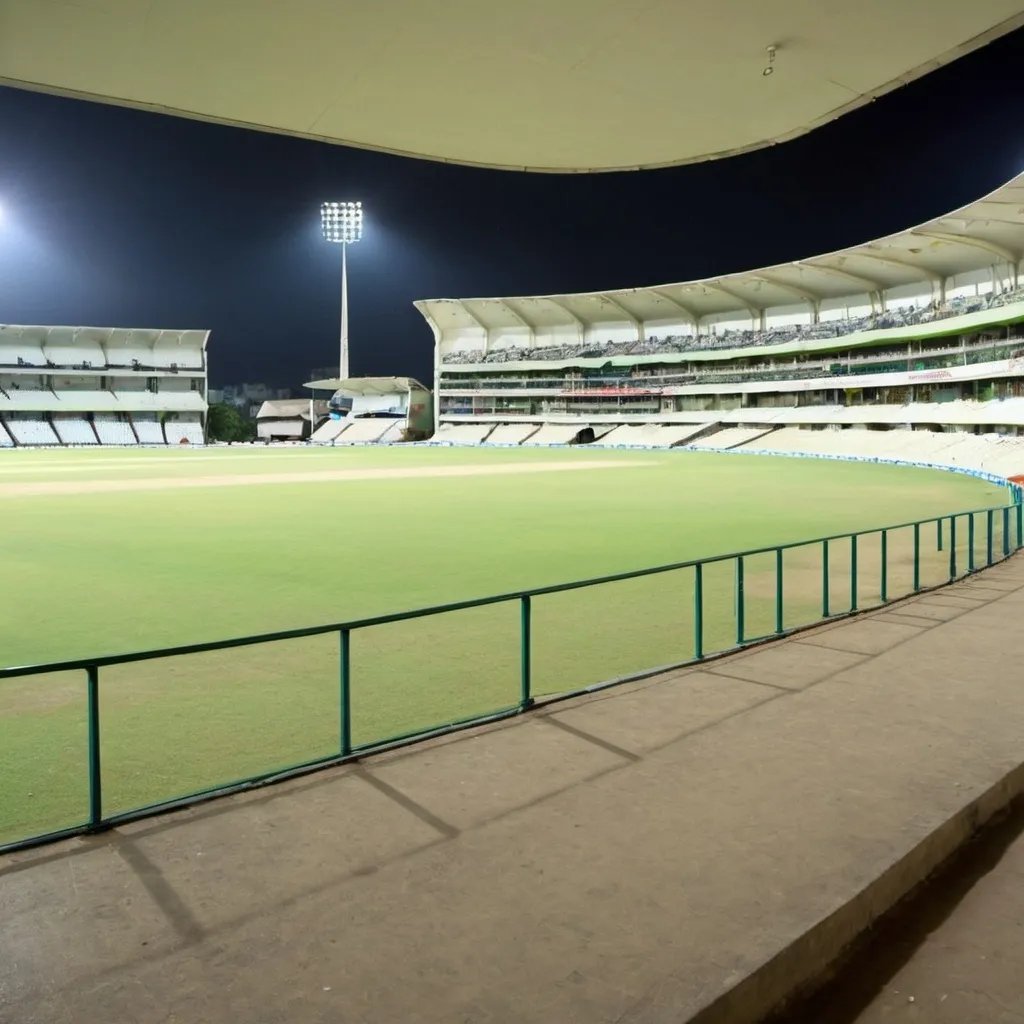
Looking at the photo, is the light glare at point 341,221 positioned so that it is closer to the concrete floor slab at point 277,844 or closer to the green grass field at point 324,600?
the green grass field at point 324,600

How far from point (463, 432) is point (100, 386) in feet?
124

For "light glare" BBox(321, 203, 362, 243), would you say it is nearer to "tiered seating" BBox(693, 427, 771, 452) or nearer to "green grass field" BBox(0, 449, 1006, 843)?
"tiered seating" BBox(693, 427, 771, 452)

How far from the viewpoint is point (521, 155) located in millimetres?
3045

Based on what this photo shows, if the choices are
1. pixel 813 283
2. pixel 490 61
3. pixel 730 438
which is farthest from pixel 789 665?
pixel 813 283

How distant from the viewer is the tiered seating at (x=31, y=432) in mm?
82250

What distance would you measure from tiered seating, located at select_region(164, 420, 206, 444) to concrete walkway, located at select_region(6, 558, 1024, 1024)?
91.0 m

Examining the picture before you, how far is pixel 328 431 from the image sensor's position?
98.9m

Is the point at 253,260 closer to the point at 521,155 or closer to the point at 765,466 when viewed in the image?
the point at 765,466

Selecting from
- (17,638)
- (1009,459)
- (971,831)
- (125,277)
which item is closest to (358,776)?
(971,831)

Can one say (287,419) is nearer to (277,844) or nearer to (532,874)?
(277,844)

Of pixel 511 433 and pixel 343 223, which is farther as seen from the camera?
pixel 511 433

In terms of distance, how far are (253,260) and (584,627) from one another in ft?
361

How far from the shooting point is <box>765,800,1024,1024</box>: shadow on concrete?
3092mm

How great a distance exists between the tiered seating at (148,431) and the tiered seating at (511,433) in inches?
1308
